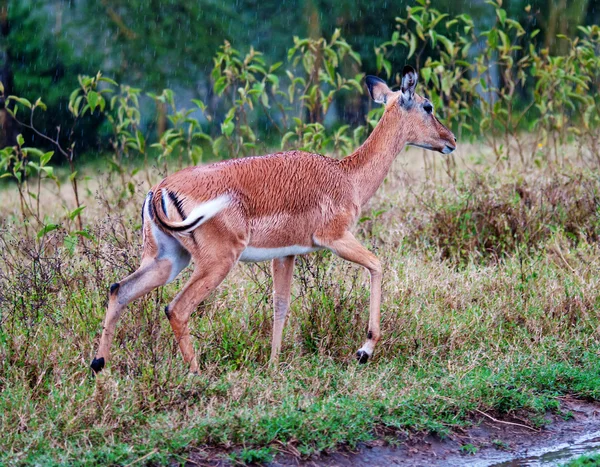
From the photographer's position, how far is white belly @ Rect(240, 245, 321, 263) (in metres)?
5.21

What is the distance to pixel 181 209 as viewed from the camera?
5.00m

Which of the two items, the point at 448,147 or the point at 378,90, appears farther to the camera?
the point at 378,90

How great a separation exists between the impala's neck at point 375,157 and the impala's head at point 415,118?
4cm

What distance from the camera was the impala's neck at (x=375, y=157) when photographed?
228 inches

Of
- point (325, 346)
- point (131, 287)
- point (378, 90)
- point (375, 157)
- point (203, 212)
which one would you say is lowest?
point (325, 346)

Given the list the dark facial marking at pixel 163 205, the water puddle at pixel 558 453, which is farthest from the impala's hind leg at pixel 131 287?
the water puddle at pixel 558 453

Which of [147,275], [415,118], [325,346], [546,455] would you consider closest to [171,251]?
[147,275]

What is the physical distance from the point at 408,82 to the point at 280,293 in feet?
5.18

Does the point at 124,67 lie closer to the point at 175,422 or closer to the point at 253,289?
the point at 253,289

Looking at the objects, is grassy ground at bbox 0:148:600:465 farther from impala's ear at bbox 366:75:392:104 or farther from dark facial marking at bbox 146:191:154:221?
impala's ear at bbox 366:75:392:104

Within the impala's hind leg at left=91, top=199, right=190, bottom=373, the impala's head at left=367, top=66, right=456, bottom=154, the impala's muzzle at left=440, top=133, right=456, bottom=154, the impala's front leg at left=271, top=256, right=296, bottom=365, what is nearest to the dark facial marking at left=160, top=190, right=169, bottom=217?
the impala's hind leg at left=91, top=199, right=190, bottom=373

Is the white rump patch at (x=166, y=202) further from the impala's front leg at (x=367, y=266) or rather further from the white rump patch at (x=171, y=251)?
the impala's front leg at (x=367, y=266)

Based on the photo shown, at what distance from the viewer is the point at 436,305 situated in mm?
6207

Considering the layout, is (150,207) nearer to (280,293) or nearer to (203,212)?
(203,212)
